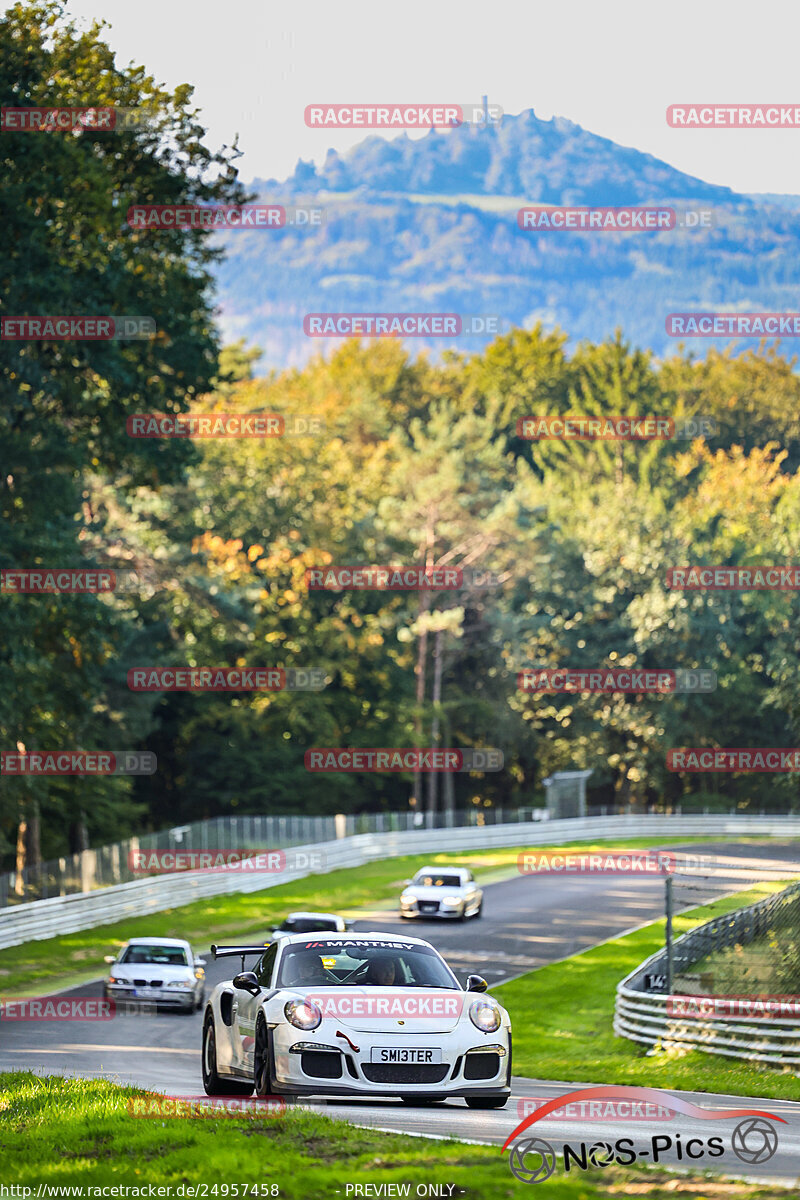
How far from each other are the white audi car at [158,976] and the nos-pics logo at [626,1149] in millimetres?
13728

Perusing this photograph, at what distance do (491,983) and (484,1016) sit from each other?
60.2ft

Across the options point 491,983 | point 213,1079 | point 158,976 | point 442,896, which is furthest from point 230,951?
point 442,896

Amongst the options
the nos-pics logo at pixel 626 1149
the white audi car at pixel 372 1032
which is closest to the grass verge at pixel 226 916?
the white audi car at pixel 372 1032

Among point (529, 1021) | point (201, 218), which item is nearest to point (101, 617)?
point (201, 218)

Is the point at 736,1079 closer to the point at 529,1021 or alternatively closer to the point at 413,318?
the point at 529,1021

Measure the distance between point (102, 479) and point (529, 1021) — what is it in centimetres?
3446

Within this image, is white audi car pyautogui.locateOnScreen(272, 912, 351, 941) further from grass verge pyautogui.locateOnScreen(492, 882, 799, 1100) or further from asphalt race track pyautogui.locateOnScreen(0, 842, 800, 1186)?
grass verge pyautogui.locateOnScreen(492, 882, 799, 1100)

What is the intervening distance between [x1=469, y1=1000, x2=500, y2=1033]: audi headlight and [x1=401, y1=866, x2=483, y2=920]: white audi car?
25.2 m

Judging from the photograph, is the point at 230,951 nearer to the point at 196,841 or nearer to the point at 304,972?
the point at 304,972

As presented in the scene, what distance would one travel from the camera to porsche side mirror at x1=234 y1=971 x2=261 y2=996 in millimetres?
11708

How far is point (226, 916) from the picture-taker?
39969 millimetres

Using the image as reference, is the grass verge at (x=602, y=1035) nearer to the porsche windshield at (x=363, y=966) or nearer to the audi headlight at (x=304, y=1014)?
the porsche windshield at (x=363, y=966)

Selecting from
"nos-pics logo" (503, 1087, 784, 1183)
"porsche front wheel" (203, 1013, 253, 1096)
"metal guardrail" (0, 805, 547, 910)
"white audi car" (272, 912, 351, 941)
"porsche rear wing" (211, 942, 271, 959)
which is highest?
"porsche rear wing" (211, 942, 271, 959)

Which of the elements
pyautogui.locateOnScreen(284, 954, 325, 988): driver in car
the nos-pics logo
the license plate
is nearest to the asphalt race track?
the nos-pics logo
